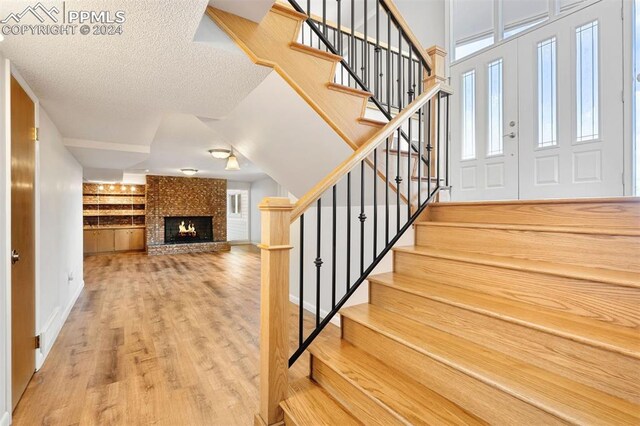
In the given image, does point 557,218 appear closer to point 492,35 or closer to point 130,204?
point 492,35

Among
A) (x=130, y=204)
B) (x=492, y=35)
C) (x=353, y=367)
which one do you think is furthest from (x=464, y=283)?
(x=130, y=204)

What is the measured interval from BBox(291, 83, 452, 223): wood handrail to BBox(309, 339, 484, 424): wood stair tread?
719 millimetres

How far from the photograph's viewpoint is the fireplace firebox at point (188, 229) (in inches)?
358

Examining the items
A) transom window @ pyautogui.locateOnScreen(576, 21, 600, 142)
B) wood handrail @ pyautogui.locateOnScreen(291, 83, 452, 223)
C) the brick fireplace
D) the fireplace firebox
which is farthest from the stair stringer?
the fireplace firebox

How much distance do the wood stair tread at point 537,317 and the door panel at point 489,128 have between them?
8.44ft

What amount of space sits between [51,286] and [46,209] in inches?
29.5

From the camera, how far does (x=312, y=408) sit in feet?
4.46

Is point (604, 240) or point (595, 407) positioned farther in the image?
point (604, 240)

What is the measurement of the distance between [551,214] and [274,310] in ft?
5.17

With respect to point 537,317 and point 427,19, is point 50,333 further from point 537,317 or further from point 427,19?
point 427,19

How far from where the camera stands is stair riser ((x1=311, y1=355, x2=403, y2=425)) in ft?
3.83

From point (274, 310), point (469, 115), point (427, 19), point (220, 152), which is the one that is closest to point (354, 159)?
point (274, 310)

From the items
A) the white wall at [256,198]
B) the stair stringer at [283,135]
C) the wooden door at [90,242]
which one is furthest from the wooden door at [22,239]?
the wooden door at [90,242]

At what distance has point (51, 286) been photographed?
288 centimetres
